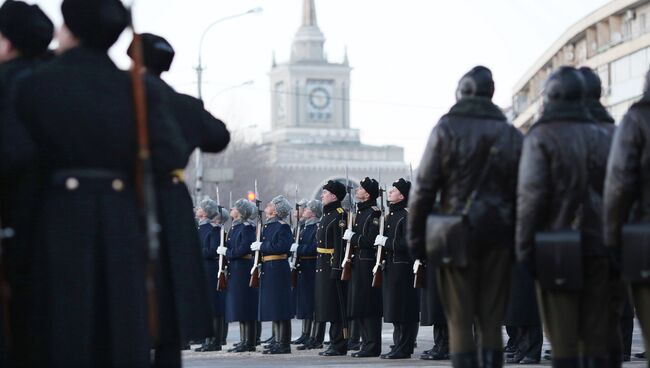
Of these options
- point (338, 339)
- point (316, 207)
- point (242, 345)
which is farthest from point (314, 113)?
point (338, 339)

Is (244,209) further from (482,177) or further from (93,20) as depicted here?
(93,20)

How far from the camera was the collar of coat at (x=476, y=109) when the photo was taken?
11.7m

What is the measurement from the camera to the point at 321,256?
21297mm

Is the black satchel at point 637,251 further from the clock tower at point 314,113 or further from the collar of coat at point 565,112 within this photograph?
the clock tower at point 314,113

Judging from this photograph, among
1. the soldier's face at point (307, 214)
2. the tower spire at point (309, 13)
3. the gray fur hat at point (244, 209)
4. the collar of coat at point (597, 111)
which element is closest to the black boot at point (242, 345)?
the gray fur hat at point (244, 209)

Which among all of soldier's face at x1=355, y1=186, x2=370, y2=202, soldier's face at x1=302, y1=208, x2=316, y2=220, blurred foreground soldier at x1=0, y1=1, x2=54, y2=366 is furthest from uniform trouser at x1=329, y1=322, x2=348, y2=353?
blurred foreground soldier at x1=0, y1=1, x2=54, y2=366

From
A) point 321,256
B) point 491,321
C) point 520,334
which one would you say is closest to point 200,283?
point 491,321

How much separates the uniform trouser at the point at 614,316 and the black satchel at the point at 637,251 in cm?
75

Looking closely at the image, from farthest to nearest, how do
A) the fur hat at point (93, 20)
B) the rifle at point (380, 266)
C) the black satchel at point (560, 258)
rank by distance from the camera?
the rifle at point (380, 266), the black satchel at point (560, 258), the fur hat at point (93, 20)

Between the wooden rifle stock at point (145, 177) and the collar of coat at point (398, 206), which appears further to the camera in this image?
the collar of coat at point (398, 206)

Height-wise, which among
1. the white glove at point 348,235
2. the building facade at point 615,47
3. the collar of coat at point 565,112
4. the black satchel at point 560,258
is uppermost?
the building facade at point 615,47

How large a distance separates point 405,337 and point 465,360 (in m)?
8.22

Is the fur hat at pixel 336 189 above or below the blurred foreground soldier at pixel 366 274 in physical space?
above

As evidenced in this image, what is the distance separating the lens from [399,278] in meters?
19.8
